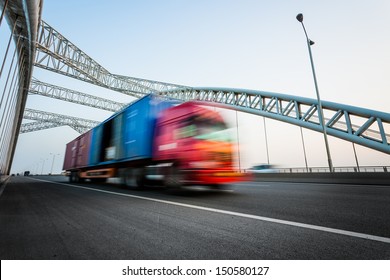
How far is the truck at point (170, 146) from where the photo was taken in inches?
231

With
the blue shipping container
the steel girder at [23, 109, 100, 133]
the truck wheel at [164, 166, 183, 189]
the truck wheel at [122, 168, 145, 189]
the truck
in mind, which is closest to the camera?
the truck

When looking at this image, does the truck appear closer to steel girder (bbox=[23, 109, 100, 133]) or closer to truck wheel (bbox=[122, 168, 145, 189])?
truck wheel (bbox=[122, 168, 145, 189])

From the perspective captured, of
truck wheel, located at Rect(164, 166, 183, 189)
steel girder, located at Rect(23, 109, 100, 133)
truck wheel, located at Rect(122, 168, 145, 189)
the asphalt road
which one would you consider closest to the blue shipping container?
truck wheel, located at Rect(122, 168, 145, 189)

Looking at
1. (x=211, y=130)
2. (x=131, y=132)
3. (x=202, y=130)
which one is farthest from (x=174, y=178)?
(x=131, y=132)

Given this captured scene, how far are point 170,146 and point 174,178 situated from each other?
3.70 ft

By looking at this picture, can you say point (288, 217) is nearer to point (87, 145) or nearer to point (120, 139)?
point (120, 139)

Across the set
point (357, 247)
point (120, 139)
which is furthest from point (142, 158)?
point (357, 247)

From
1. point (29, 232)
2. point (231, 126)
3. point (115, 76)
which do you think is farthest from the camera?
point (115, 76)

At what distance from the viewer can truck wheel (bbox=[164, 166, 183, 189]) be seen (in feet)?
19.6

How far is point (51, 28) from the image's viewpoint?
51.8 feet

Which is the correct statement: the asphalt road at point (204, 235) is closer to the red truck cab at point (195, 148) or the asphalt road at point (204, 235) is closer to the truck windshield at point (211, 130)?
the red truck cab at point (195, 148)

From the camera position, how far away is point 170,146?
653cm

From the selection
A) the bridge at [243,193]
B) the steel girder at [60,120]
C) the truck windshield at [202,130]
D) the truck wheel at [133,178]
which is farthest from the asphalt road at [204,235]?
the steel girder at [60,120]

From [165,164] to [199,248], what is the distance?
16.0 feet
